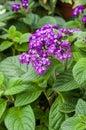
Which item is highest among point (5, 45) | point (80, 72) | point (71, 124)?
point (80, 72)

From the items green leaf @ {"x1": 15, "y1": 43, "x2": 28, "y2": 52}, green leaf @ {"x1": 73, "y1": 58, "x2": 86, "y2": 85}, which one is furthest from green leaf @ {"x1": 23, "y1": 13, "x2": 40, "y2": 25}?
green leaf @ {"x1": 73, "y1": 58, "x2": 86, "y2": 85}

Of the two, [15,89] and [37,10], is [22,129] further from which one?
[37,10]

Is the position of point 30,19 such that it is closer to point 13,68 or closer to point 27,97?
point 13,68

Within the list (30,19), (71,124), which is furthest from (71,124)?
(30,19)

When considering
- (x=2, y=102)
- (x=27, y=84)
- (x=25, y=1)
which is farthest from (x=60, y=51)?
(x=25, y=1)

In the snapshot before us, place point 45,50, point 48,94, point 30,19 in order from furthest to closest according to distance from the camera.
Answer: point 30,19
point 48,94
point 45,50

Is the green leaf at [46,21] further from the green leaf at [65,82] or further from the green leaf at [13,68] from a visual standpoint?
the green leaf at [65,82]
